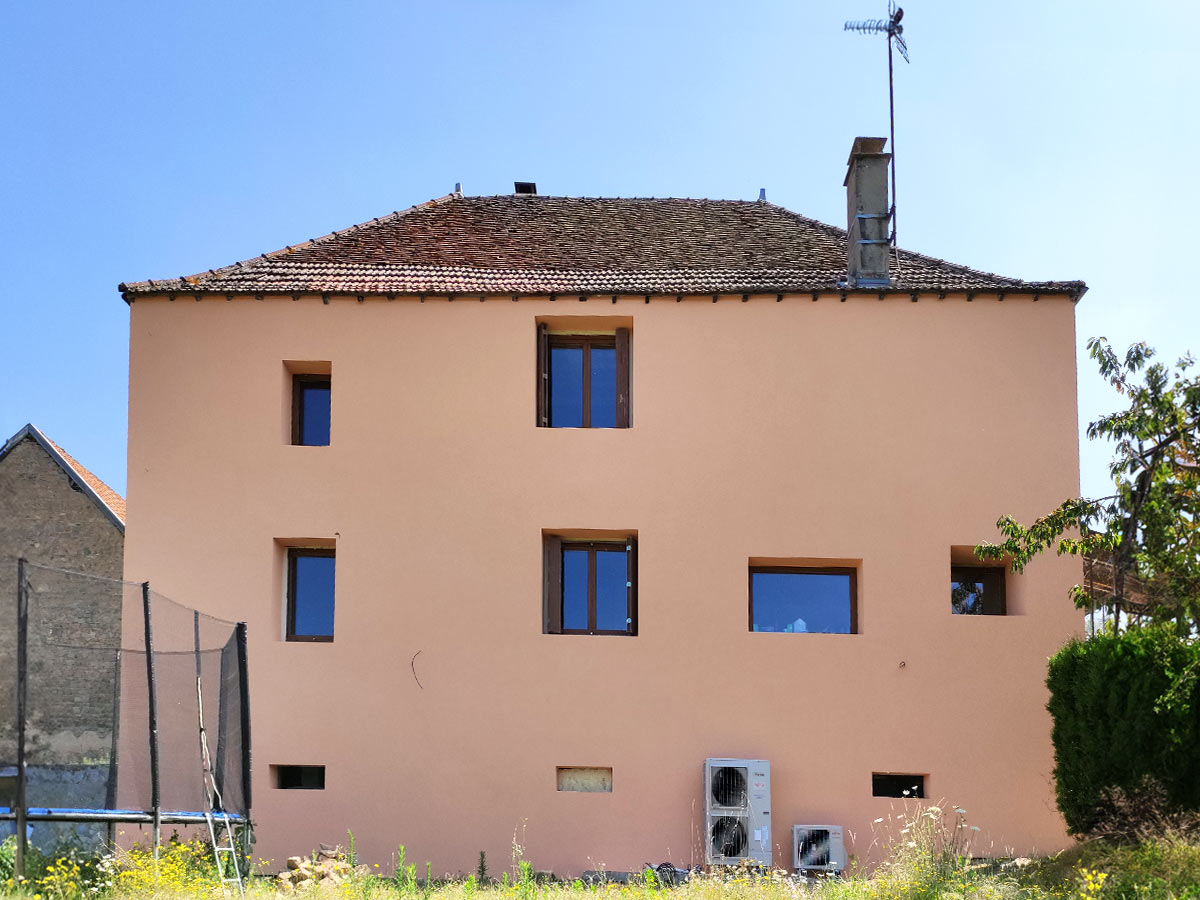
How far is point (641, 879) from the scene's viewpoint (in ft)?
38.8

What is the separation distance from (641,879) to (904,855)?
2.68m

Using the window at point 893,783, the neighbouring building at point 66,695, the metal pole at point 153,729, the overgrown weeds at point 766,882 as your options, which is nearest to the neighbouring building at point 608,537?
the window at point 893,783

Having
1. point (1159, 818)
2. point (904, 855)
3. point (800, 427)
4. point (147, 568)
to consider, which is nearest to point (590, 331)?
point (800, 427)

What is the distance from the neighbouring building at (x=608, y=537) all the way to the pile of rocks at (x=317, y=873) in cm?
92

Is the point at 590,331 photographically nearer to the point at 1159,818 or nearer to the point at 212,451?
the point at 212,451

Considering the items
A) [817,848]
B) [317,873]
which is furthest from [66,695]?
[817,848]

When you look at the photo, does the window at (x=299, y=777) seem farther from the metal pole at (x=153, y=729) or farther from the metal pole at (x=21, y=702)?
the metal pole at (x=21, y=702)

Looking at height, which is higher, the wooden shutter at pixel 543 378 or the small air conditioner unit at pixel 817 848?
the wooden shutter at pixel 543 378

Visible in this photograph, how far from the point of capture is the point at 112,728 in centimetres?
1000

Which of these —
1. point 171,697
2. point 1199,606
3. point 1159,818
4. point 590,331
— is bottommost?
point 1159,818

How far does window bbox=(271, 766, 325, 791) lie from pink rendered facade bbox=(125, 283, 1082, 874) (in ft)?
0.70

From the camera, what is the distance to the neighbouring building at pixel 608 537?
499 inches

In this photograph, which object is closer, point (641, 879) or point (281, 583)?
point (641, 879)

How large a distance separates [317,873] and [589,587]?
4.12m
